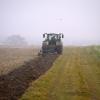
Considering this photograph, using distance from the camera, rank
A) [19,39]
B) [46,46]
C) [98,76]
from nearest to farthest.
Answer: [98,76] → [46,46] → [19,39]

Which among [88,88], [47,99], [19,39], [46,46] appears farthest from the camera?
[19,39]

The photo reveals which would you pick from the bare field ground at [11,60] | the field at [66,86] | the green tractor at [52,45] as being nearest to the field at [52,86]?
the field at [66,86]

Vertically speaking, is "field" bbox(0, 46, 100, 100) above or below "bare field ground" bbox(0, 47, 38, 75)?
below

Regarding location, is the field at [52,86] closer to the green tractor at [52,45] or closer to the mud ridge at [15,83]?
the mud ridge at [15,83]

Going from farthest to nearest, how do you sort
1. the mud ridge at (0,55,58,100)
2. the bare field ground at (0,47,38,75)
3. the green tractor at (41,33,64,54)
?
the green tractor at (41,33,64,54) → the bare field ground at (0,47,38,75) → the mud ridge at (0,55,58,100)

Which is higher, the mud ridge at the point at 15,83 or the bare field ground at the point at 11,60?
the bare field ground at the point at 11,60

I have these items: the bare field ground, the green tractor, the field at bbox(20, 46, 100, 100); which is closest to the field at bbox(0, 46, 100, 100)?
the field at bbox(20, 46, 100, 100)

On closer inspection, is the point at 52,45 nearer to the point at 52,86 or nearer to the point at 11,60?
the point at 11,60

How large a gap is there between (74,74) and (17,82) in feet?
14.9

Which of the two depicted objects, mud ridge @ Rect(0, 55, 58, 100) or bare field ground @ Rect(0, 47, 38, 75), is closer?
mud ridge @ Rect(0, 55, 58, 100)

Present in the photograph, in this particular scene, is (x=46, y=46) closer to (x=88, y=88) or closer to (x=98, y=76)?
(x=98, y=76)

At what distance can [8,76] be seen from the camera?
17.2 meters

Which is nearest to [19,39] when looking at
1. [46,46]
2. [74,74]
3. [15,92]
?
[46,46]

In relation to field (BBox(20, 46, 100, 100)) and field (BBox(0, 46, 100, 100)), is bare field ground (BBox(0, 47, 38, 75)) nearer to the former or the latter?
field (BBox(0, 46, 100, 100))
